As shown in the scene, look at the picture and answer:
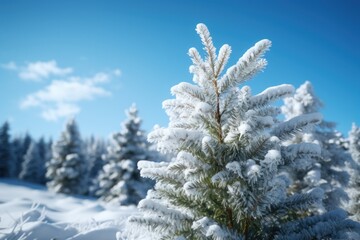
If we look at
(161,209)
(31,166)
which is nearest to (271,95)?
(161,209)

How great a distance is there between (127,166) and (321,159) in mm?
15053

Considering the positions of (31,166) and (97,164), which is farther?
(97,164)

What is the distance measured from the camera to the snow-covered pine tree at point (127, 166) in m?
22.3

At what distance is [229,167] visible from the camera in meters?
2.52

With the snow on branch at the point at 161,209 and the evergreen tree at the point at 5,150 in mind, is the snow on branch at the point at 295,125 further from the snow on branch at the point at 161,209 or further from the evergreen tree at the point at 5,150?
the evergreen tree at the point at 5,150

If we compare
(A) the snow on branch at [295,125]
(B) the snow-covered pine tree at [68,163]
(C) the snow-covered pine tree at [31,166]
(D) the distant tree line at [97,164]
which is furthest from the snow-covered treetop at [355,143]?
(C) the snow-covered pine tree at [31,166]

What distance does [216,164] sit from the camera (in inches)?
114

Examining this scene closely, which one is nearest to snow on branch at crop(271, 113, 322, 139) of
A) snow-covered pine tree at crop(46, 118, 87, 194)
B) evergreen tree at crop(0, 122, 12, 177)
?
snow-covered pine tree at crop(46, 118, 87, 194)

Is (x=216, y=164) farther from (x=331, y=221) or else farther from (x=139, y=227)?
(x=331, y=221)

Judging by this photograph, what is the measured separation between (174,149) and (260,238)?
130 centimetres

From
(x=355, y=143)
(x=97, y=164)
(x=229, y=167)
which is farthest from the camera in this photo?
(x=97, y=164)

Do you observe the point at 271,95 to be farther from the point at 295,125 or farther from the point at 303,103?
the point at 303,103

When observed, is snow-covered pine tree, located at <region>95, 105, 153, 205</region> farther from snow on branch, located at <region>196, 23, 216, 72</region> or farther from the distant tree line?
snow on branch, located at <region>196, 23, 216, 72</region>

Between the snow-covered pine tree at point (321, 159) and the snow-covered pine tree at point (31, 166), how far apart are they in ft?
171
